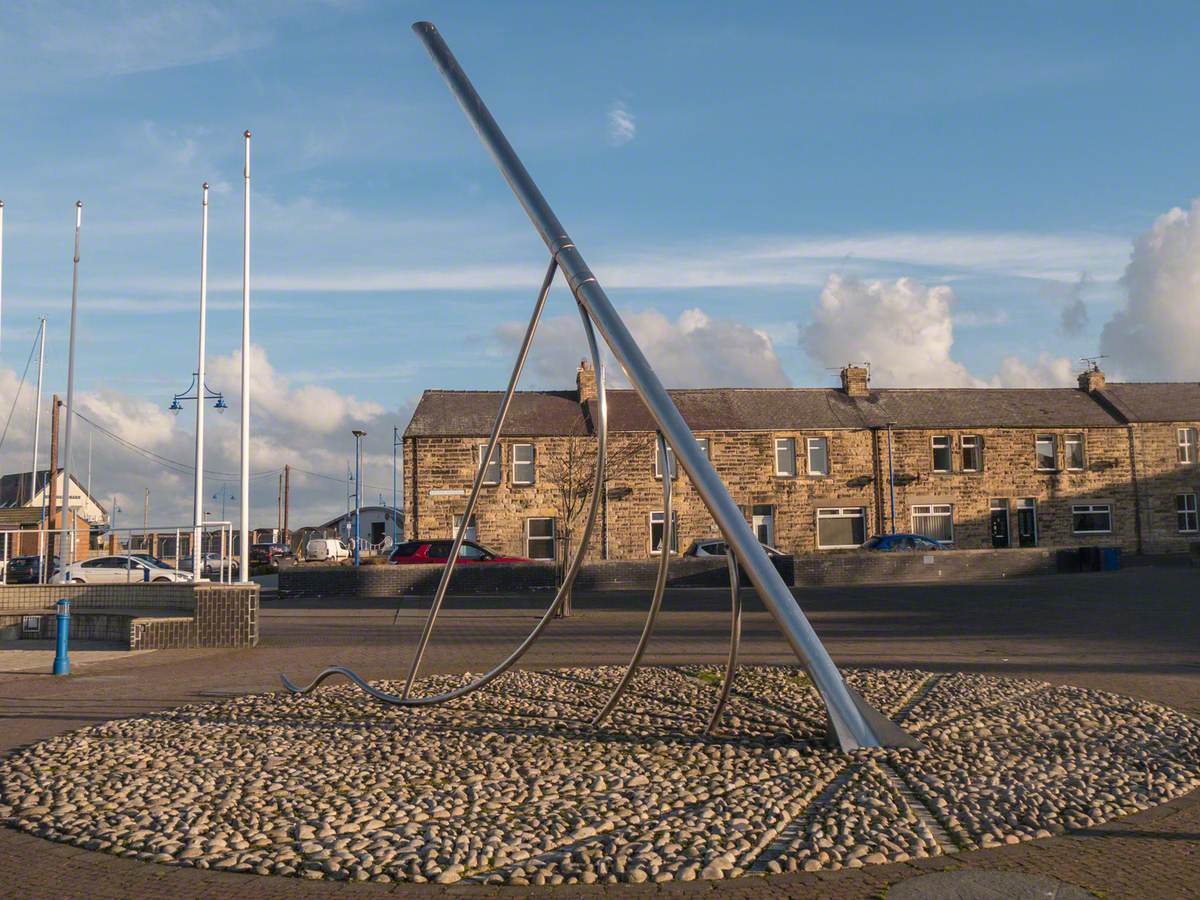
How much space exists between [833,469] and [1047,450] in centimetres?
895

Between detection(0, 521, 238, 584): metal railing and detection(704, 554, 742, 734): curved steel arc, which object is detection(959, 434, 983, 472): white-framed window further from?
detection(704, 554, 742, 734): curved steel arc

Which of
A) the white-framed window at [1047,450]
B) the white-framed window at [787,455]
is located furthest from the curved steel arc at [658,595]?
the white-framed window at [1047,450]

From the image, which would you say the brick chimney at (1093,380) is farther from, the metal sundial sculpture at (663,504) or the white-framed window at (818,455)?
the metal sundial sculpture at (663,504)

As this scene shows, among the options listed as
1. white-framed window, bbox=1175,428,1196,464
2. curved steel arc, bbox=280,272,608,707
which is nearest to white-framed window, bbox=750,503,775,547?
white-framed window, bbox=1175,428,1196,464

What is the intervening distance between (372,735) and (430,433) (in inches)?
1238

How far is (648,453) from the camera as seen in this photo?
40344 millimetres

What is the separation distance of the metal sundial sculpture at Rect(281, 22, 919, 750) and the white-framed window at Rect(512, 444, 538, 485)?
29.2 m

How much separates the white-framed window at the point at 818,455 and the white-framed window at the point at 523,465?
10437mm

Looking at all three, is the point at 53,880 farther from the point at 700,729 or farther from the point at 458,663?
the point at 458,663

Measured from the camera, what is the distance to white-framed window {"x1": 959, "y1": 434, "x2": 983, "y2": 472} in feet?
138

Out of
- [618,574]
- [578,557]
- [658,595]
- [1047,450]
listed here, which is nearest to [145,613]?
[578,557]

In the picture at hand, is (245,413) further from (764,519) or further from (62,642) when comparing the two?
(764,519)

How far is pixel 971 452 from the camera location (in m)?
42.3

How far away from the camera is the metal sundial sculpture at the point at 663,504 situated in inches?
312
